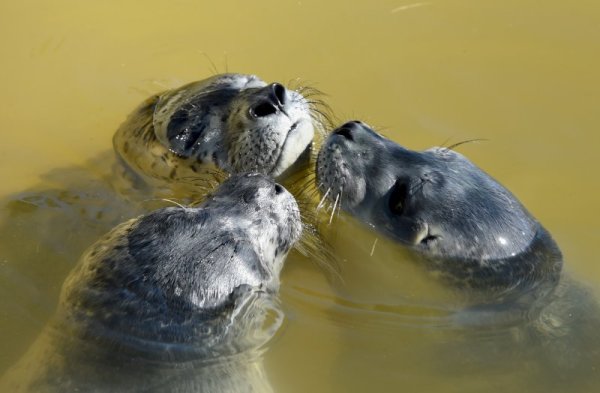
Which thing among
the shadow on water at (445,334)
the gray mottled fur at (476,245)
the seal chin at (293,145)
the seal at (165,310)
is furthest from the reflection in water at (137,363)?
the gray mottled fur at (476,245)

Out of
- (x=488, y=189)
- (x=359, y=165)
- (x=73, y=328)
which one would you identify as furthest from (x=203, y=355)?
(x=488, y=189)

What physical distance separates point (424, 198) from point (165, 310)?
4.44 ft

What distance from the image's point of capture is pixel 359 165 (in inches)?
169

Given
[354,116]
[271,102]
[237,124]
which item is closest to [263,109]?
[271,102]

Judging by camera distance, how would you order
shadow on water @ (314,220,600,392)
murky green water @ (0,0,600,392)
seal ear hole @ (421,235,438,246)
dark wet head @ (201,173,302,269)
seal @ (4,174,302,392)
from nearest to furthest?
seal @ (4,174,302,392) → dark wet head @ (201,173,302,269) → shadow on water @ (314,220,600,392) → murky green water @ (0,0,600,392) → seal ear hole @ (421,235,438,246)

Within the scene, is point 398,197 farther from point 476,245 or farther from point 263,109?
point 263,109

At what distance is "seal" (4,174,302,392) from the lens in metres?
3.59

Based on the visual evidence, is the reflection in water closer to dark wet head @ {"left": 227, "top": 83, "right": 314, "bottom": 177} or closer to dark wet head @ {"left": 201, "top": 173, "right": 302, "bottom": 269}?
dark wet head @ {"left": 201, "top": 173, "right": 302, "bottom": 269}

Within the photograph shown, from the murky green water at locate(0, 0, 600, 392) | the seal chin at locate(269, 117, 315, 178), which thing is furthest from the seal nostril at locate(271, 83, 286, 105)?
the murky green water at locate(0, 0, 600, 392)

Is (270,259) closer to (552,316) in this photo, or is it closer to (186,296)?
(186,296)

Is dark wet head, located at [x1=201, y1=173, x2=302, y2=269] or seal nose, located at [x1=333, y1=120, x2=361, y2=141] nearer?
dark wet head, located at [x1=201, y1=173, x2=302, y2=269]

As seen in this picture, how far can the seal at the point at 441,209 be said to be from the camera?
4.12 m

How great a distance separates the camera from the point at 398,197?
14.0ft

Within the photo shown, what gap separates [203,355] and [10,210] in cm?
175
